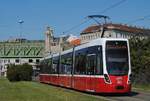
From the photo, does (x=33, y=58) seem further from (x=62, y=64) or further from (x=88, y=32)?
(x=62, y=64)

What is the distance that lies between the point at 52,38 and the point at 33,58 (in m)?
11.3

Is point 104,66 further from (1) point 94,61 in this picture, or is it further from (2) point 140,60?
(2) point 140,60

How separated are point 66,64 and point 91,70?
10657mm

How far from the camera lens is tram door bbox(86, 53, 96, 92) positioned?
3338cm

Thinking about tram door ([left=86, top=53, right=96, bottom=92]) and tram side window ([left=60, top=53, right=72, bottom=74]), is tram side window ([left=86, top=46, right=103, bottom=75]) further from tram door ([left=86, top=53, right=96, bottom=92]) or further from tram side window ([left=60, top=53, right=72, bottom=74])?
tram side window ([left=60, top=53, right=72, bottom=74])

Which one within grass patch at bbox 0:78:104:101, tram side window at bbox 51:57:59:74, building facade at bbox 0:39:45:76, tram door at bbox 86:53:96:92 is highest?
building facade at bbox 0:39:45:76

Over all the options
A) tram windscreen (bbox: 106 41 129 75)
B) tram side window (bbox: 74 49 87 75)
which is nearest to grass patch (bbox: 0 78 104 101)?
tram side window (bbox: 74 49 87 75)

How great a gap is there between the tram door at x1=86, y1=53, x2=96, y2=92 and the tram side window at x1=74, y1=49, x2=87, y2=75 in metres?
1.21

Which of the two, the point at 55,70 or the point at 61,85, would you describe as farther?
the point at 55,70

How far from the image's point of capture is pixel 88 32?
15750 cm

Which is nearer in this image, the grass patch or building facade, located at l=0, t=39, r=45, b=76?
the grass patch

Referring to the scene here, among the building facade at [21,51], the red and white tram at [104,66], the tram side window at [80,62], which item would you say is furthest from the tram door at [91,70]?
the building facade at [21,51]

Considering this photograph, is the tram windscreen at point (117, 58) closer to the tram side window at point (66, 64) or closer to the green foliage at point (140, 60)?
the tram side window at point (66, 64)

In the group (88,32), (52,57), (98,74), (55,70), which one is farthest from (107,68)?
(88,32)
